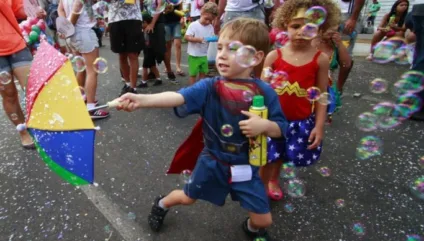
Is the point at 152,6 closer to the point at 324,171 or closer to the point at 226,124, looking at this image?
the point at 324,171

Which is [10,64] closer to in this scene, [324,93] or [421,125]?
[324,93]

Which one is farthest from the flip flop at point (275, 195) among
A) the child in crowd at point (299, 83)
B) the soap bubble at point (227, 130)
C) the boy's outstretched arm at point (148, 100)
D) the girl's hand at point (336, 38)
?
the girl's hand at point (336, 38)

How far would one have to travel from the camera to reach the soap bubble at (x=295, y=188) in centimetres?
231

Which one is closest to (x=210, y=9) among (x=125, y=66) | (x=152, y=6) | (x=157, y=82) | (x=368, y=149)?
(x=152, y=6)

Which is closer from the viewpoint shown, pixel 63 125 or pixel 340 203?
pixel 63 125

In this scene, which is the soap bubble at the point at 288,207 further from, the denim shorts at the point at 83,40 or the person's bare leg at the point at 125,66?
the person's bare leg at the point at 125,66

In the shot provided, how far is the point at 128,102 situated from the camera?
52.2 inches

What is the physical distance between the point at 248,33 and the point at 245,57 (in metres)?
0.17

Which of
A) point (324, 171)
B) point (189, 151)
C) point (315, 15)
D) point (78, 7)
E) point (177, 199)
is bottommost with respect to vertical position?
point (324, 171)

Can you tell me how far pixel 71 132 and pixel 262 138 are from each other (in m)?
0.87

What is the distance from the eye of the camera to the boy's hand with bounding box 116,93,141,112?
51.2 inches

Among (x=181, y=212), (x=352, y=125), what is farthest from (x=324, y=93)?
(x=352, y=125)

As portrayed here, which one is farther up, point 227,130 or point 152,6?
point 152,6

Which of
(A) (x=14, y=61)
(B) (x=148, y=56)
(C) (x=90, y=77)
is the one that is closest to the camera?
(A) (x=14, y=61)
